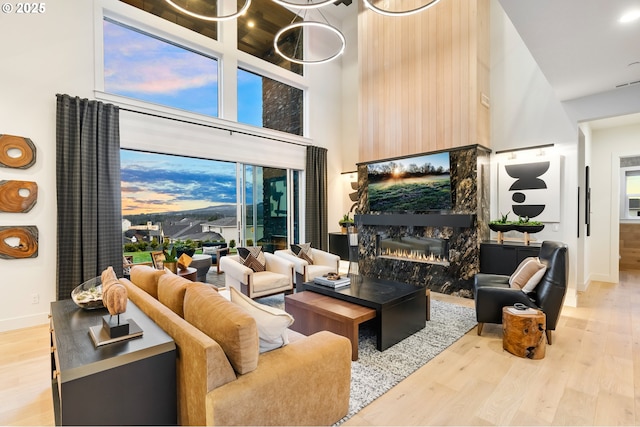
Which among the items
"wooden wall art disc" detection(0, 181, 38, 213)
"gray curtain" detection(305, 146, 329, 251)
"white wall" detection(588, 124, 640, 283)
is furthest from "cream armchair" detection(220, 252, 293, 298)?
"white wall" detection(588, 124, 640, 283)

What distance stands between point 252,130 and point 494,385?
5431 mm

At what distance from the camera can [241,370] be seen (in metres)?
1.54

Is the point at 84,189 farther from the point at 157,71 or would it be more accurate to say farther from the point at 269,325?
the point at 269,325

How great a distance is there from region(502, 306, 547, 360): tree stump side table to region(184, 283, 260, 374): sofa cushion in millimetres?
2524

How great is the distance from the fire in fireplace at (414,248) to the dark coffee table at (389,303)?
6.41 ft

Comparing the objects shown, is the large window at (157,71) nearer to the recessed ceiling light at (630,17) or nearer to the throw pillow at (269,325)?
the throw pillow at (269,325)

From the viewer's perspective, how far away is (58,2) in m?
3.96

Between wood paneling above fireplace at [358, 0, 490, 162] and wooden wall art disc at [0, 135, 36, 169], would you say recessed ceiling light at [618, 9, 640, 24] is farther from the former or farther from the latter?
wooden wall art disc at [0, 135, 36, 169]

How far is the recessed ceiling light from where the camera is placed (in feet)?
8.25


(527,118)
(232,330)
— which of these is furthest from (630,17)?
(232,330)

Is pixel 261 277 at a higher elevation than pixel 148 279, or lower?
lower

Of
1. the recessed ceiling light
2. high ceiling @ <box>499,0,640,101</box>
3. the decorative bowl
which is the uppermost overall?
high ceiling @ <box>499,0,640,101</box>

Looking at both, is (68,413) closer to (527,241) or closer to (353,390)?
(353,390)

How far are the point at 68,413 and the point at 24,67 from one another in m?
4.40
